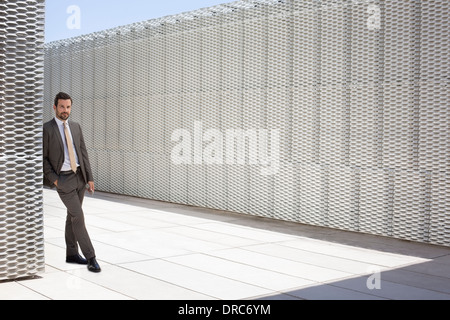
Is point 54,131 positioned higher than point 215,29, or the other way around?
point 215,29

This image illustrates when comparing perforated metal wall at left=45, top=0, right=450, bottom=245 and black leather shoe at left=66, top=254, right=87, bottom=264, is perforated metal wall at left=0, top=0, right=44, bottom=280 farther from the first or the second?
perforated metal wall at left=45, top=0, right=450, bottom=245

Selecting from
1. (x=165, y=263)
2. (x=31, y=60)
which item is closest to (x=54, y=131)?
(x=31, y=60)

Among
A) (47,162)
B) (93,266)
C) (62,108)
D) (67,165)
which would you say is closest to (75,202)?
(67,165)

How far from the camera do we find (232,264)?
20.9 ft

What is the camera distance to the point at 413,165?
8125 mm

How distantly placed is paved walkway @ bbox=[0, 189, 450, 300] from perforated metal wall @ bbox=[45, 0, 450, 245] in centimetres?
66

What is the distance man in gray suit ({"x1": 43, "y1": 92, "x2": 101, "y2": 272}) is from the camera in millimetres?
Result: 5699

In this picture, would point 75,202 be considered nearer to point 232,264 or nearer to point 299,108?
point 232,264

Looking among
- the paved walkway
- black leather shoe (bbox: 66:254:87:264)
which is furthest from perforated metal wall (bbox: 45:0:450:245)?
black leather shoe (bbox: 66:254:87:264)

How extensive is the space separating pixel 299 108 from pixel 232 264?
3985 millimetres

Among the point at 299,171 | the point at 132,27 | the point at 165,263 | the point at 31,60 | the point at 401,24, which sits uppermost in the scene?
the point at 132,27
